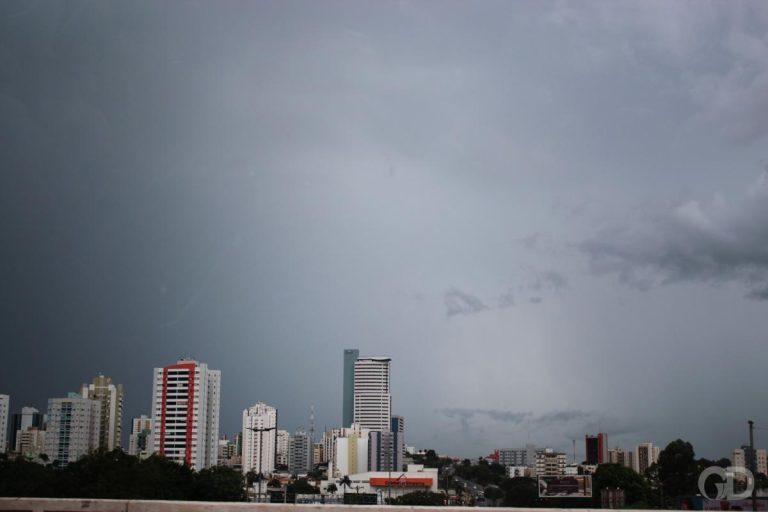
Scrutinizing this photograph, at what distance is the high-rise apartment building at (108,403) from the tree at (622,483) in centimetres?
5440

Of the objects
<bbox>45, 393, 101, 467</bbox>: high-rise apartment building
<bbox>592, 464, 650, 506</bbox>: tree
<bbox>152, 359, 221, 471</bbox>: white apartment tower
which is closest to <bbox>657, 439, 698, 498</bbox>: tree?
<bbox>592, 464, 650, 506</bbox>: tree

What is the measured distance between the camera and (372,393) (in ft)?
577

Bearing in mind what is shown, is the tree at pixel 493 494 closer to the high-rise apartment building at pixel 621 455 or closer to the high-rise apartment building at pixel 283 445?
the high-rise apartment building at pixel 621 455

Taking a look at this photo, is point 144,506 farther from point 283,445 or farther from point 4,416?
point 283,445

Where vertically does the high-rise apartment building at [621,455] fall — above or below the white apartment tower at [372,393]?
below

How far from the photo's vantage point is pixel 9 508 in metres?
8.31

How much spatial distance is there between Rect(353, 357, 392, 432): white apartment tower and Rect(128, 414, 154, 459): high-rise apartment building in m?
73.5

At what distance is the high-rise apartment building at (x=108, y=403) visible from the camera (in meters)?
87.6

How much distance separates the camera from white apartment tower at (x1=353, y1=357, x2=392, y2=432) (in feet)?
570

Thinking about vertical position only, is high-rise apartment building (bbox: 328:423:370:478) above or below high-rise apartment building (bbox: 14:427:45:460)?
below

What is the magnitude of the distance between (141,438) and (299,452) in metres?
68.5

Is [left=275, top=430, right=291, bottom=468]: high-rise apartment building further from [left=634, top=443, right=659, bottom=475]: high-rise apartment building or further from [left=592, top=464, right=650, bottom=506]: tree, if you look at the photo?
[left=592, top=464, right=650, bottom=506]: tree

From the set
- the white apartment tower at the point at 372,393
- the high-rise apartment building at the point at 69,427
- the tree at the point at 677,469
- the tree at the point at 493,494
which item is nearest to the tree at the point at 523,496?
the tree at the point at 493,494

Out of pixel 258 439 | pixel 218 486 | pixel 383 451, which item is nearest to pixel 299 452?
pixel 258 439
